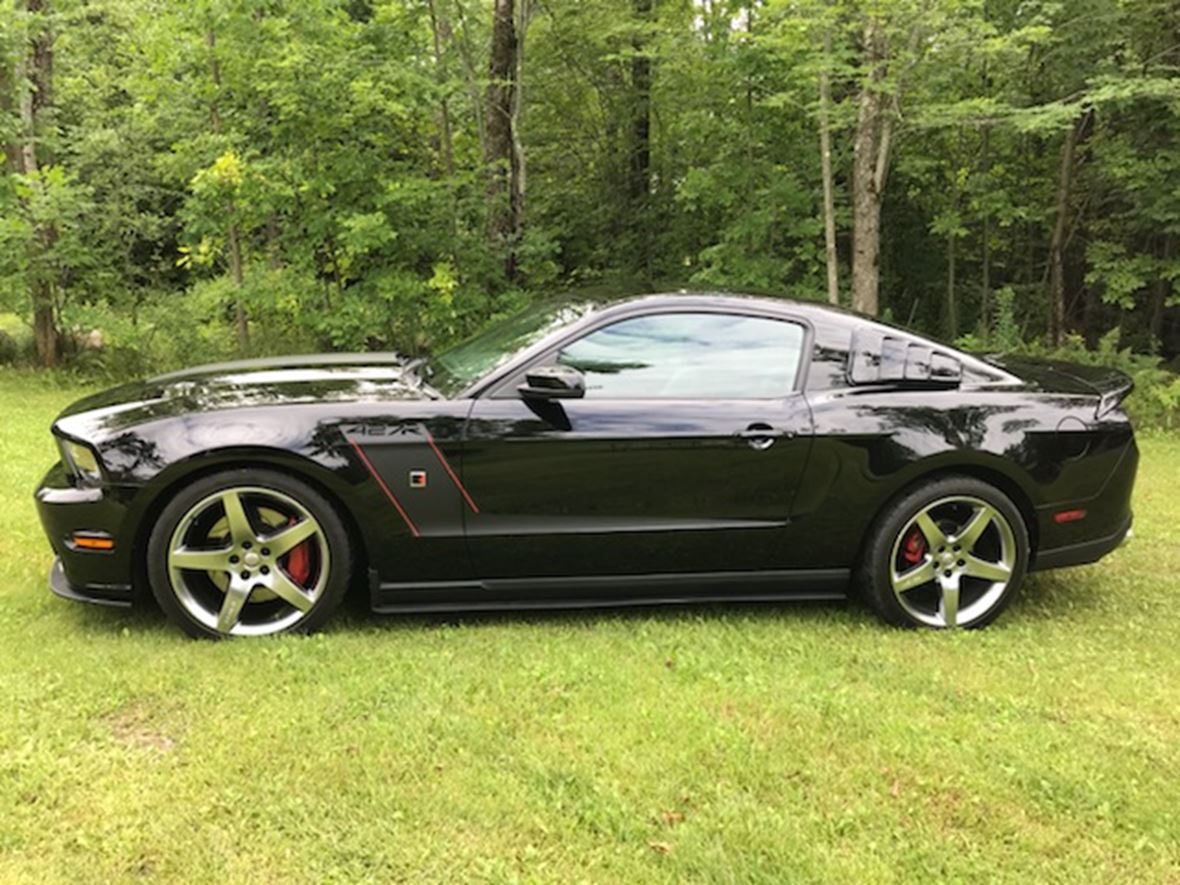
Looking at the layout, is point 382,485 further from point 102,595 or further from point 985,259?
point 985,259

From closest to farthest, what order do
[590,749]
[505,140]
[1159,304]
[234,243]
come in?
1. [590,749]
2. [234,243]
3. [505,140]
4. [1159,304]

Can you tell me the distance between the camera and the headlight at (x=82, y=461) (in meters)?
3.24

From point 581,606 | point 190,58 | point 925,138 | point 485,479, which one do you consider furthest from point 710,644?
point 925,138

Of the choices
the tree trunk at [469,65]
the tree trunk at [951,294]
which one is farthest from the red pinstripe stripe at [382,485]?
the tree trunk at [951,294]

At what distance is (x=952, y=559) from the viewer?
3.66 meters

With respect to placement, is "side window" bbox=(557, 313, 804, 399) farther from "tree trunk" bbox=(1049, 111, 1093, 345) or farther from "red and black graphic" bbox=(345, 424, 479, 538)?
"tree trunk" bbox=(1049, 111, 1093, 345)

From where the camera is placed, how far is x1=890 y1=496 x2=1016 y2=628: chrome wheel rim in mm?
3637

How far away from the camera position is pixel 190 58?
924 cm

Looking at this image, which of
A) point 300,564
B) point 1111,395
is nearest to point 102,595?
point 300,564

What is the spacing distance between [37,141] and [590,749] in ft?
39.0

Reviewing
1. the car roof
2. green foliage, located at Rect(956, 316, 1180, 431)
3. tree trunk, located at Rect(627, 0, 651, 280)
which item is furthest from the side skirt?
tree trunk, located at Rect(627, 0, 651, 280)

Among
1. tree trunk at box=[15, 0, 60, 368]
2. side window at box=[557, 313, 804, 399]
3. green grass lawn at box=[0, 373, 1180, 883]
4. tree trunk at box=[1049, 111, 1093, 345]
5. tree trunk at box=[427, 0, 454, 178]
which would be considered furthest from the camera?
tree trunk at box=[1049, 111, 1093, 345]

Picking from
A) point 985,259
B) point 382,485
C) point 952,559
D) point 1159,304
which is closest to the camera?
point 382,485

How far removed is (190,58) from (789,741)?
9463mm
